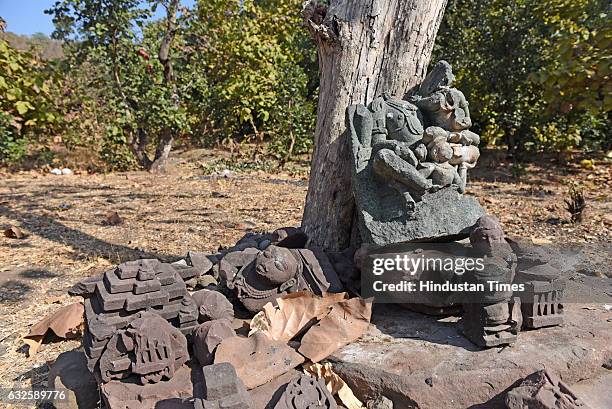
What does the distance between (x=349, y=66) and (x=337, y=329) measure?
1.82 meters

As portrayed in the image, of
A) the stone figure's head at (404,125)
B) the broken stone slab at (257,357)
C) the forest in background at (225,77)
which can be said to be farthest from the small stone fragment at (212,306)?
the forest in background at (225,77)

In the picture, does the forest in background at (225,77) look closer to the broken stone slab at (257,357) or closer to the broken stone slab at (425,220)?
the broken stone slab at (425,220)

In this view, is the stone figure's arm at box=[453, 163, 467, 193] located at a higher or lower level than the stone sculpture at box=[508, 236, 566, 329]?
higher

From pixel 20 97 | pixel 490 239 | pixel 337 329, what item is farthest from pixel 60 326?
pixel 20 97

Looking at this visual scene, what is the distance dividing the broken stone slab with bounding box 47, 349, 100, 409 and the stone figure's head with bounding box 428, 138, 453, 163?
7.32 ft

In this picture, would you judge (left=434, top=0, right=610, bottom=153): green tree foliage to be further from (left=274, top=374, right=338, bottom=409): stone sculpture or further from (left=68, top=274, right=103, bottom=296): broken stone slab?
(left=68, top=274, right=103, bottom=296): broken stone slab

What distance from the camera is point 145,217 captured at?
19.6ft

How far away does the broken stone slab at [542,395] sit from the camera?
1834mm

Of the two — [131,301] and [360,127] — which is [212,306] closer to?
[131,301]

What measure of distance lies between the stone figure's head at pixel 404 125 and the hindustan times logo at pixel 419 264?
2.48 ft

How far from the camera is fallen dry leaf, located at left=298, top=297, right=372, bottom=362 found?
2273mm

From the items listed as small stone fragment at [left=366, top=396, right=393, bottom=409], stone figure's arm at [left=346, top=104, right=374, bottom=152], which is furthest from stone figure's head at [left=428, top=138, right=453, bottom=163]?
small stone fragment at [left=366, top=396, right=393, bottom=409]

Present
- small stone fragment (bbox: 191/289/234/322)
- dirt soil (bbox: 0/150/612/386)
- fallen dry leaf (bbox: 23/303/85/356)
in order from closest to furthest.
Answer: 1. small stone fragment (bbox: 191/289/234/322)
2. fallen dry leaf (bbox: 23/303/85/356)
3. dirt soil (bbox: 0/150/612/386)

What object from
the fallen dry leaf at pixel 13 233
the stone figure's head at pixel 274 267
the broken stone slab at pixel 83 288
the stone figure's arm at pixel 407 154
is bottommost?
the fallen dry leaf at pixel 13 233
